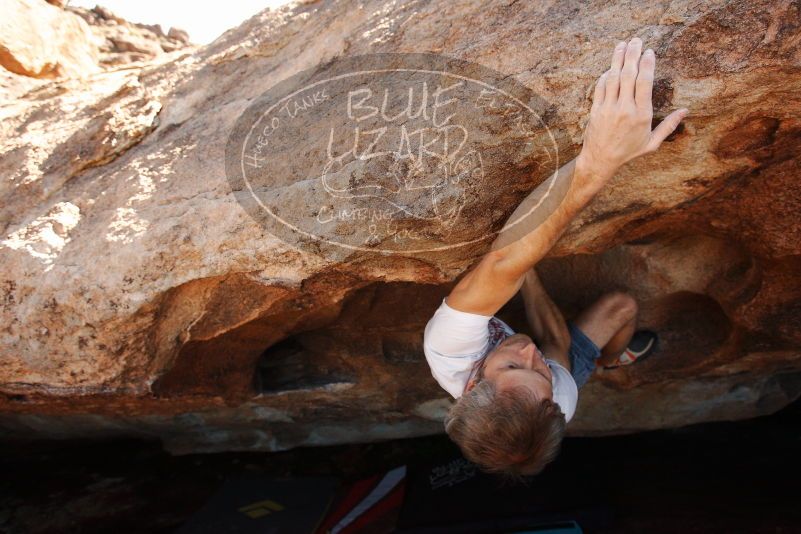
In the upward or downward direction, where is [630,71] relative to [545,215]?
upward

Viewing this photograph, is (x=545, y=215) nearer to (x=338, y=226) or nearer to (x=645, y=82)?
(x=645, y=82)

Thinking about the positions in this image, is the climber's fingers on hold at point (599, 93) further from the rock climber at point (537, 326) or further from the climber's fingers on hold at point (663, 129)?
the climber's fingers on hold at point (663, 129)

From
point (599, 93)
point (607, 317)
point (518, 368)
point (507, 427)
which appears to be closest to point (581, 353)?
point (607, 317)

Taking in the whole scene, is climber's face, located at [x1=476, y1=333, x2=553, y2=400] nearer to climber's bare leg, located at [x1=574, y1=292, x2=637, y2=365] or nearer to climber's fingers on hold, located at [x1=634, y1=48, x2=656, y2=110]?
climber's bare leg, located at [x1=574, y1=292, x2=637, y2=365]

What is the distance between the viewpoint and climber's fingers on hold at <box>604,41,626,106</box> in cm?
108

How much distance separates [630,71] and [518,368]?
0.80 metres

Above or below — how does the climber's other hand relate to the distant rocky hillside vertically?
below

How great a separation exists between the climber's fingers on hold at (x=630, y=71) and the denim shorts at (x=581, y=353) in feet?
3.29

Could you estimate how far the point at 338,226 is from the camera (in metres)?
1.40

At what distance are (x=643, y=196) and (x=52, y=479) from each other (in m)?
2.94

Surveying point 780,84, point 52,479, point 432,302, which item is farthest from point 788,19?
point 52,479
